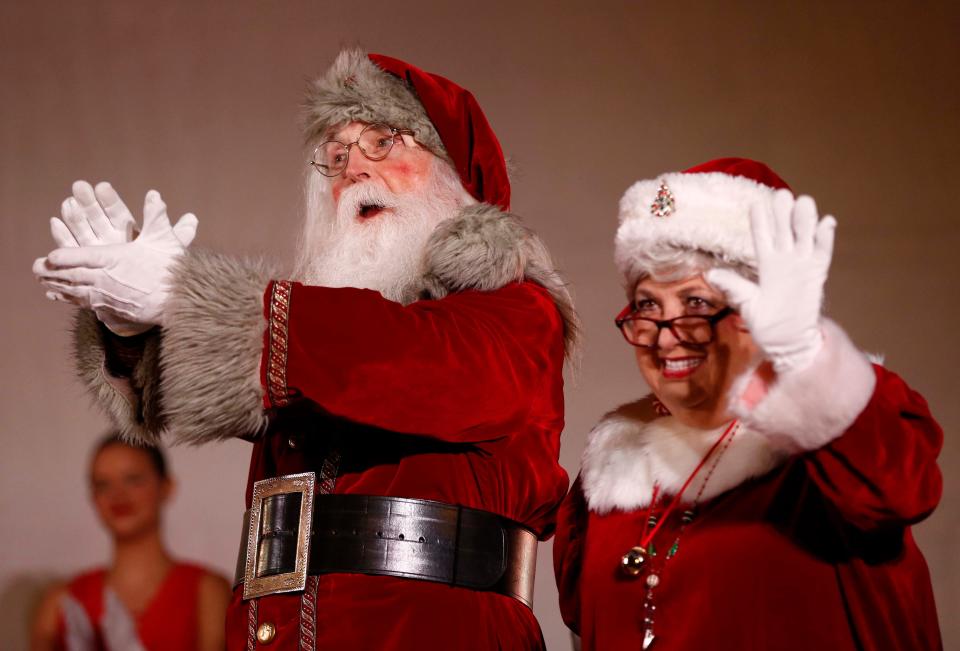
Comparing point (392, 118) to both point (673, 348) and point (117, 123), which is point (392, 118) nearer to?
point (673, 348)

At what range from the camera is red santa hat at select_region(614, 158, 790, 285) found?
165 centimetres

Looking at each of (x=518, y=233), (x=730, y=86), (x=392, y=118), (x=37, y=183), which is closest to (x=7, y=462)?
(x=37, y=183)

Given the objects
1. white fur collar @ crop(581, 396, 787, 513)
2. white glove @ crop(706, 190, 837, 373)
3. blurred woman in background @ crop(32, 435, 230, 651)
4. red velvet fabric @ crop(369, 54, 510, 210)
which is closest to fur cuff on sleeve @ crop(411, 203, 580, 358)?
red velvet fabric @ crop(369, 54, 510, 210)

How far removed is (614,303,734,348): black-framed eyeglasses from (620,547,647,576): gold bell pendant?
27 centimetres

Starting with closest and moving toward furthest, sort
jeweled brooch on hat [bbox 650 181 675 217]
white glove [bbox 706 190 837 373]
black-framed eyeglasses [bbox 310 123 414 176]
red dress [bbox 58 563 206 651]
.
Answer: white glove [bbox 706 190 837 373] → jeweled brooch on hat [bbox 650 181 675 217] → black-framed eyeglasses [bbox 310 123 414 176] → red dress [bbox 58 563 206 651]

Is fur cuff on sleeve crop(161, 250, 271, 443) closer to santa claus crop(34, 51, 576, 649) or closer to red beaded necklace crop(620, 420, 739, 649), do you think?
santa claus crop(34, 51, 576, 649)

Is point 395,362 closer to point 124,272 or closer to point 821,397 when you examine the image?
point 124,272

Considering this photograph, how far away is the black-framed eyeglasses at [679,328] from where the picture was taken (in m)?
1.61

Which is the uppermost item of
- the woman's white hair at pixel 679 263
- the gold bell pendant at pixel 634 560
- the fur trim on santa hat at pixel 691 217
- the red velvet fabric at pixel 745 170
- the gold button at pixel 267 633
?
the red velvet fabric at pixel 745 170

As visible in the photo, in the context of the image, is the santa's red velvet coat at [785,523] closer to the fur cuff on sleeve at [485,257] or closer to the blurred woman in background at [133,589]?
the fur cuff on sleeve at [485,257]

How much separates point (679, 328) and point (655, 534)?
0.93 ft

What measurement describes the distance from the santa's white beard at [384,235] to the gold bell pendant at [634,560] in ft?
2.15

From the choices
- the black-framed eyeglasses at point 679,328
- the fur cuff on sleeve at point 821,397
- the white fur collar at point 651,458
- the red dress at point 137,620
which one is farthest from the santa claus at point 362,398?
the red dress at point 137,620

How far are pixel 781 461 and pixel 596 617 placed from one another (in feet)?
1.11
